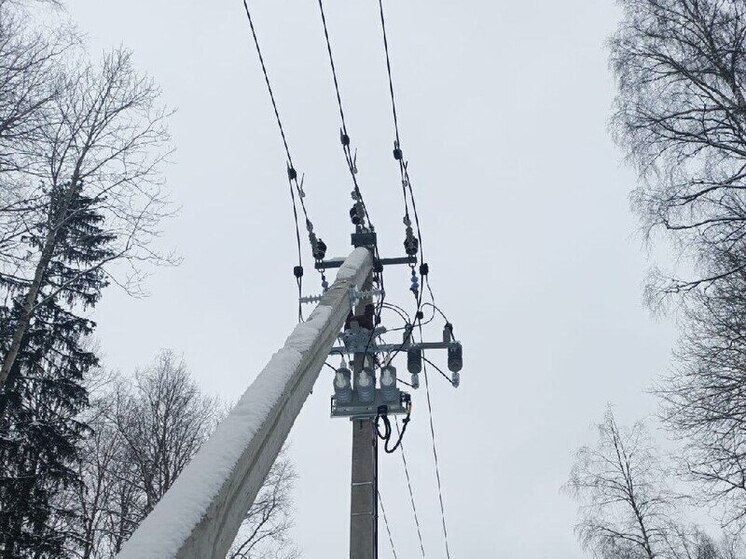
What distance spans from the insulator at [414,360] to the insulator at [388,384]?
857mm

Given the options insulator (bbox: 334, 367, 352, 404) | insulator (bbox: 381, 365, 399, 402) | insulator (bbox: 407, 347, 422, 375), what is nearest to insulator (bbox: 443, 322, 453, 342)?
insulator (bbox: 407, 347, 422, 375)

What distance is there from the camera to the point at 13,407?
10.7m

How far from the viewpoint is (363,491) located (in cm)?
606

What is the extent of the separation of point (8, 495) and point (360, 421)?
26.3ft

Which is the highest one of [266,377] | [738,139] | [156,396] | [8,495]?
[156,396]

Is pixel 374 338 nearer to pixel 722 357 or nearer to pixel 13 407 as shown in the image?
pixel 722 357

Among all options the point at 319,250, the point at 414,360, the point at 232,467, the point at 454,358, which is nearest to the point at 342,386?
the point at 414,360

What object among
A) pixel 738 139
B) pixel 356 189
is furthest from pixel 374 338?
pixel 738 139

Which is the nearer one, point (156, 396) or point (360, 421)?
point (360, 421)

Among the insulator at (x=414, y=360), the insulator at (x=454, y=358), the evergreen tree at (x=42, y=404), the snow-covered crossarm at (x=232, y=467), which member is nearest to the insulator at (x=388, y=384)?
the insulator at (x=414, y=360)

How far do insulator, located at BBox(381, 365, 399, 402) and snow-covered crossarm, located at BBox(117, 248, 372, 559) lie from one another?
9.49ft

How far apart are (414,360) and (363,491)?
1.88 m

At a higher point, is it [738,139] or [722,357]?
[738,139]

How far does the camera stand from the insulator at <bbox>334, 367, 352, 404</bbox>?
655cm
